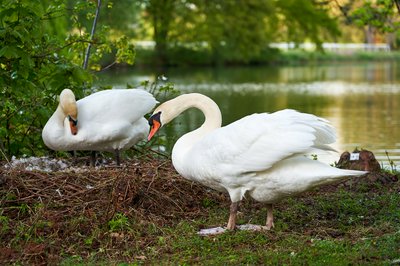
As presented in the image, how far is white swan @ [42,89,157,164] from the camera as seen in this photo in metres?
9.16

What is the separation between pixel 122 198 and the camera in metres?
7.00

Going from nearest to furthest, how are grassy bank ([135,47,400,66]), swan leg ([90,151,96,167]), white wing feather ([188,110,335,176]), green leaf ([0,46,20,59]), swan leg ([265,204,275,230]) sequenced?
white wing feather ([188,110,335,176]), swan leg ([265,204,275,230]), green leaf ([0,46,20,59]), swan leg ([90,151,96,167]), grassy bank ([135,47,400,66])

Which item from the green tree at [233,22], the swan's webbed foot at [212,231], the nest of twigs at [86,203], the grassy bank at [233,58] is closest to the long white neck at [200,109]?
the nest of twigs at [86,203]

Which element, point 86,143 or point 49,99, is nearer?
point 86,143

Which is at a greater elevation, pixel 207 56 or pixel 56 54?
pixel 56 54

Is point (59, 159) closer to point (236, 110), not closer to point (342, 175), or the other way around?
A: point (342, 175)

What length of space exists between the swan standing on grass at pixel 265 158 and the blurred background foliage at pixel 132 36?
3198mm

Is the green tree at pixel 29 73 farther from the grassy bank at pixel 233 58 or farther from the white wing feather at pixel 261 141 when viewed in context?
the grassy bank at pixel 233 58

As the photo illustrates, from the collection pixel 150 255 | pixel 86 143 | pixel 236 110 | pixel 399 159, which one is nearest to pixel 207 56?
pixel 236 110

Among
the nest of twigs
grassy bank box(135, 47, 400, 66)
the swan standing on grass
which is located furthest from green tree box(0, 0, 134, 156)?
grassy bank box(135, 47, 400, 66)

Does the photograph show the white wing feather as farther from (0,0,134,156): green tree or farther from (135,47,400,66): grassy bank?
(135,47,400,66): grassy bank

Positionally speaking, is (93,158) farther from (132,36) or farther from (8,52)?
(132,36)

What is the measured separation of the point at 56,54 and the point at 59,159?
5.65 feet

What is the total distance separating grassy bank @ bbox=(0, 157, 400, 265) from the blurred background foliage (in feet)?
6.34
